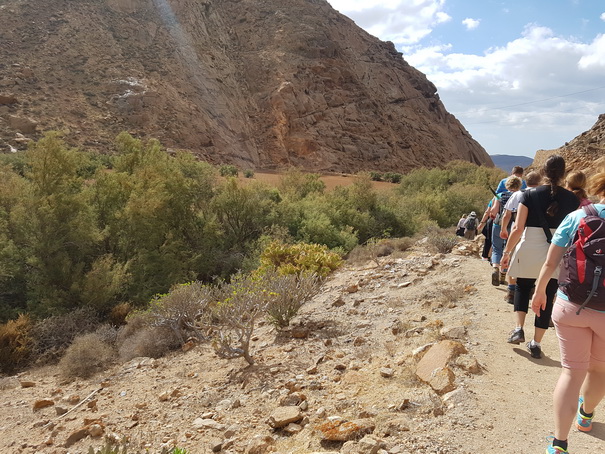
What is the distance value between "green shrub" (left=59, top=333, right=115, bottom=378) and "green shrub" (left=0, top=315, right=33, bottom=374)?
3.87ft

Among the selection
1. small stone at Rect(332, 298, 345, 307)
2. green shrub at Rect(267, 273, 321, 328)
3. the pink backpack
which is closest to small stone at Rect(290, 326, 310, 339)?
green shrub at Rect(267, 273, 321, 328)

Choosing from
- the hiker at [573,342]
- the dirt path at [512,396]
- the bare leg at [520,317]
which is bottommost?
the dirt path at [512,396]

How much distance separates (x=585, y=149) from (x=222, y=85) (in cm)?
3634

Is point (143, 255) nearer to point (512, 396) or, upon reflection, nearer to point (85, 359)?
point (85, 359)

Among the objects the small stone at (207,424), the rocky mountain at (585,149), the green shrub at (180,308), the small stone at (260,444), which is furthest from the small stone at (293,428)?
the rocky mountain at (585,149)

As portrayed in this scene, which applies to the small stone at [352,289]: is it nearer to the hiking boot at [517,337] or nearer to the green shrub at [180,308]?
the green shrub at [180,308]

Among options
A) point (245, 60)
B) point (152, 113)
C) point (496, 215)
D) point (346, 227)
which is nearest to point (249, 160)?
point (152, 113)

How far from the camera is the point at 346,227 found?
1531 cm

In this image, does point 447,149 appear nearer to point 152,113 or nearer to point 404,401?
point 152,113

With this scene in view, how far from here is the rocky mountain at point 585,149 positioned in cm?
975

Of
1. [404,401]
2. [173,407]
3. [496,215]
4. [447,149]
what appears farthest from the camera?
[447,149]

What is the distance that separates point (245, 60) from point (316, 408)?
4677 cm

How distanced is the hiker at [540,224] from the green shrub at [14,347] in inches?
308

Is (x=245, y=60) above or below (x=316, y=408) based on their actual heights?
above
